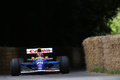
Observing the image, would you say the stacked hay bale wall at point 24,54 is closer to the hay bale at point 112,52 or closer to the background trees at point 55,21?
the background trees at point 55,21

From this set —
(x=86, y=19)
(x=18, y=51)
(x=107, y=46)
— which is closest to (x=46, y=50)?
(x=107, y=46)

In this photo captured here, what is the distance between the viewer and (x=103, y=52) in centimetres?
1825

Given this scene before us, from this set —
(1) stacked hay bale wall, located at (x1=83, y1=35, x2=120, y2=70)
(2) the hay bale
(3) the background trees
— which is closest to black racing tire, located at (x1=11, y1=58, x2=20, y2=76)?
(1) stacked hay bale wall, located at (x1=83, y1=35, x2=120, y2=70)

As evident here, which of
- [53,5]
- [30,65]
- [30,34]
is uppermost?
[53,5]

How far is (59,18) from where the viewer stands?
1075 inches

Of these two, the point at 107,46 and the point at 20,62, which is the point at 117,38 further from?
the point at 20,62

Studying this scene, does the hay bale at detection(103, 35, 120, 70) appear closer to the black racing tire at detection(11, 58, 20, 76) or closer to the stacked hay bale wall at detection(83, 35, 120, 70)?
the stacked hay bale wall at detection(83, 35, 120, 70)

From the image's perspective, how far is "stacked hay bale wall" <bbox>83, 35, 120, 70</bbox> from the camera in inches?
666

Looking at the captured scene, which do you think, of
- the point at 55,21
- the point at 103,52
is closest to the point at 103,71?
the point at 103,52

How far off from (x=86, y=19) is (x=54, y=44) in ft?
10.1

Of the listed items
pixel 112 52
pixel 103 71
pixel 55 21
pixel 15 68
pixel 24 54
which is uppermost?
pixel 55 21

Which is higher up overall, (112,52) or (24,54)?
(24,54)

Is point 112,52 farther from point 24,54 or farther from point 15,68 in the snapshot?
point 24,54

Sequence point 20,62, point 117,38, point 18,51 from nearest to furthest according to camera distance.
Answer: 1. point 117,38
2. point 20,62
3. point 18,51
